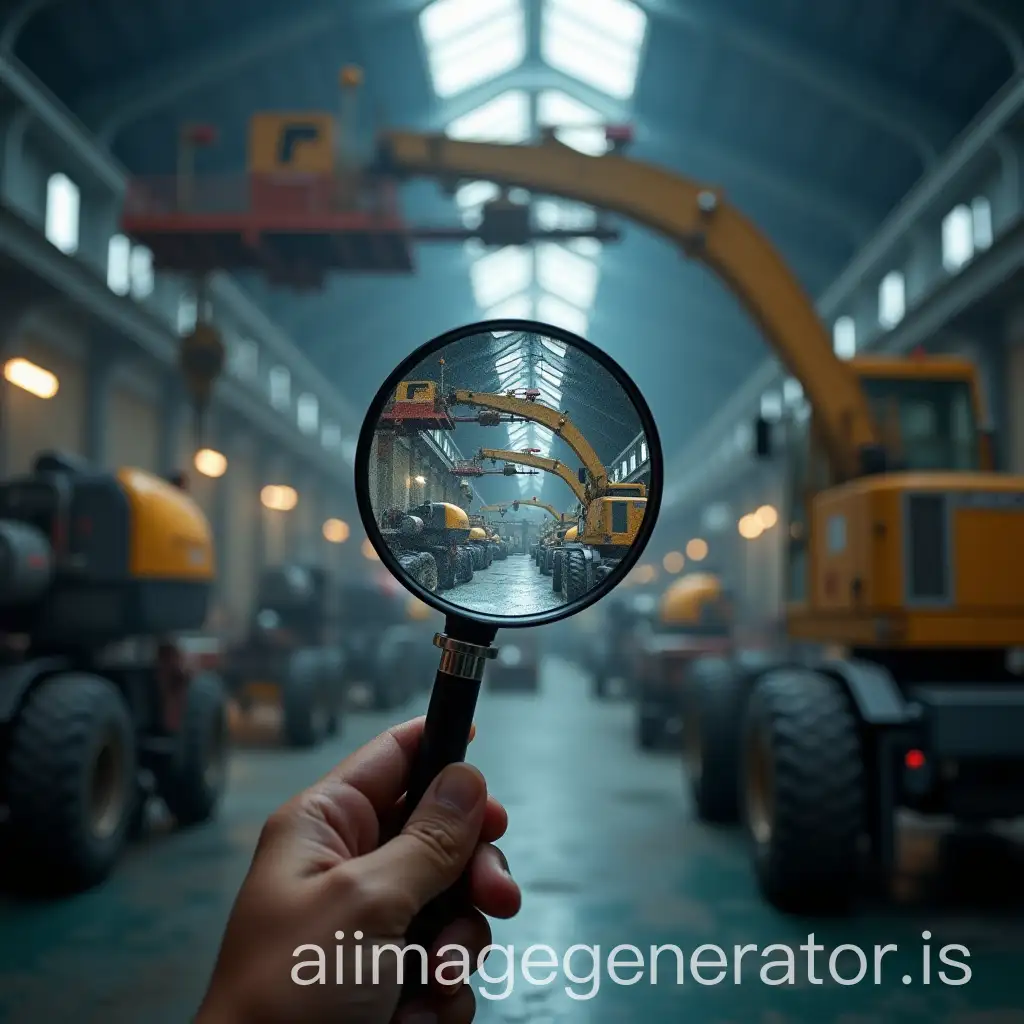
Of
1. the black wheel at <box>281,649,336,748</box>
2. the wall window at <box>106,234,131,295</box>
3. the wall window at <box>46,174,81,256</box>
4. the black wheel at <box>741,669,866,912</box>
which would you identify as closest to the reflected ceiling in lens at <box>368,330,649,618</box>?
the black wheel at <box>741,669,866,912</box>

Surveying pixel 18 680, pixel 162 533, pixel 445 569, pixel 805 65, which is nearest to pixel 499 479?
pixel 445 569

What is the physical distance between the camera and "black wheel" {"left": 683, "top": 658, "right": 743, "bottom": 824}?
6387 mm

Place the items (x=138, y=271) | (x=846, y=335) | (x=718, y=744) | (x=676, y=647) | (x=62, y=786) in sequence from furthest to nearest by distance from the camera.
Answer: (x=846, y=335) < (x=138, y=271) < (x=676, y=647) < (x=718, y=744) < (x=62, y=786)

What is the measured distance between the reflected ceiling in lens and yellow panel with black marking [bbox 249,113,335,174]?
26.6 ft

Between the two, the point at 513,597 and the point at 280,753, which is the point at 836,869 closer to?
the point at 513,597

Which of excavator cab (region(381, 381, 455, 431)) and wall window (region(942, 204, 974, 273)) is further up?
wall window (region(942, 204, 974, 273))

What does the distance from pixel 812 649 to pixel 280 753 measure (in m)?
5.07

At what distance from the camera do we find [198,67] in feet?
47.1

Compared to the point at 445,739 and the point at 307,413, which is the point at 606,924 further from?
the point at 307,413

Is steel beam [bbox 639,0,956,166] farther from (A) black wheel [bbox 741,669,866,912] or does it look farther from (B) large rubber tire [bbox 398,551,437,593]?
(B) large rubber tire [bbox 398,551,437,593]

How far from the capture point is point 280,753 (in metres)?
9.80

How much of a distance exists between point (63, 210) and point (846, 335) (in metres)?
12.6

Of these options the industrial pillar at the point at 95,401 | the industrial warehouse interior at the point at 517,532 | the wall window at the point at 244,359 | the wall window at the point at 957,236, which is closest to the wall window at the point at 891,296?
the industrial warehouse interior at the point at 517,532


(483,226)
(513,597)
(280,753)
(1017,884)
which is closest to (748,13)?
(483,226)
